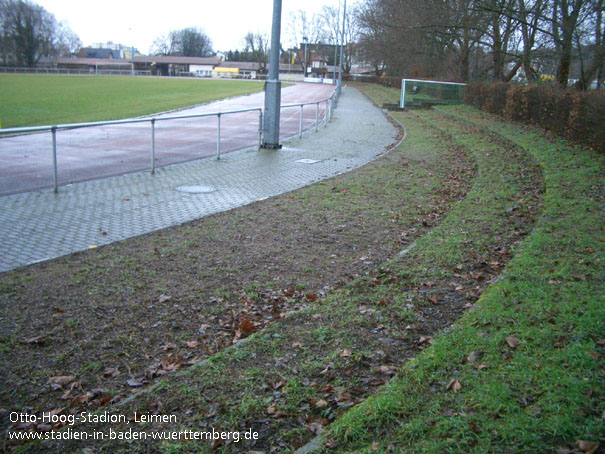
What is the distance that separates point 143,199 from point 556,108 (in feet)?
40.9

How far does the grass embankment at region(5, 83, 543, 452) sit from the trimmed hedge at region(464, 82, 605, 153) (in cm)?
481

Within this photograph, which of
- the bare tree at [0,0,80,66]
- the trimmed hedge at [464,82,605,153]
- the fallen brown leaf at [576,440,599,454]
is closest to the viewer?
the fallen brown leaf at [576,440,599,454]

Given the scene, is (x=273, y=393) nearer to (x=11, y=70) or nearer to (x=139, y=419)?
(x=139, y=419)

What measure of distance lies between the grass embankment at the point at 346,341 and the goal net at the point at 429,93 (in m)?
24.9

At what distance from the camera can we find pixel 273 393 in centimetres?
401

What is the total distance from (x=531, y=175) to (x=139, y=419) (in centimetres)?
1003

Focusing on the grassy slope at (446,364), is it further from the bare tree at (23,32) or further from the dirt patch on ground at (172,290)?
the bare tree at (23,32)

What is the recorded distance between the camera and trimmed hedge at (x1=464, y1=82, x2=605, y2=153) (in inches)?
513

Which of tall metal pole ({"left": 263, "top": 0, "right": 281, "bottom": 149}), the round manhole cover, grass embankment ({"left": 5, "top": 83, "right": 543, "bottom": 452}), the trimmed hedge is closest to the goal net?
the trimmed hedge

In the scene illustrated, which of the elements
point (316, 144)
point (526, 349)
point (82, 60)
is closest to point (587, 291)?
point (526, 349)

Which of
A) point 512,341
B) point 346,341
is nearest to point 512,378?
point 512,341

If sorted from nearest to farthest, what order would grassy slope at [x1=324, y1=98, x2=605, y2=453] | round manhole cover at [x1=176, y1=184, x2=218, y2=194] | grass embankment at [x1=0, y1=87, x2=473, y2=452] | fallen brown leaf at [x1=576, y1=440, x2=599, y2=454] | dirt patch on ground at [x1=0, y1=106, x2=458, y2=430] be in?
1. fallen brown leaf at [x1=576, y1=440, x2=599, y2=454]
2. grassy slope at [x1=324, y1=98, x2=605, y2=453]
3. grass embankment at [x1=0, y1=87, x2=473, y2=452]
4. dirt patch on ground at [x1=0, y1=106, x2=458, y2=430]
5. round manhole cover at [x1=176, y1=184, x2=218, y2=194]

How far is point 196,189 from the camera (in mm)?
11078

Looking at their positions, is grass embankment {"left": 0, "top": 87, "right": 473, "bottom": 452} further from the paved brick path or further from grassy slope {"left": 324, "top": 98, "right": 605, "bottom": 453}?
the paved brick path
